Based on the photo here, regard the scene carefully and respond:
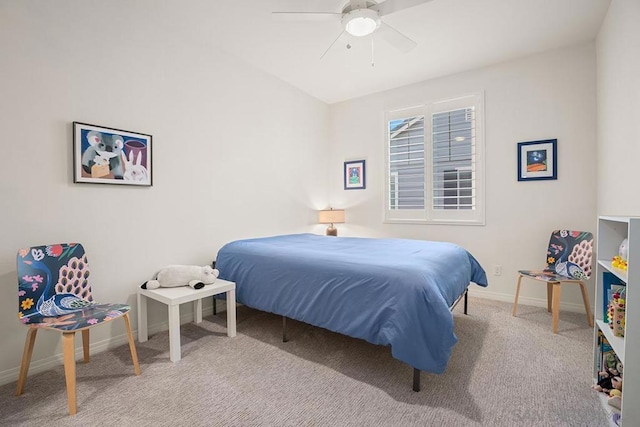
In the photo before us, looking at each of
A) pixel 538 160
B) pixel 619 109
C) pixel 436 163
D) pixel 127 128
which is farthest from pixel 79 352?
pixel 538 160

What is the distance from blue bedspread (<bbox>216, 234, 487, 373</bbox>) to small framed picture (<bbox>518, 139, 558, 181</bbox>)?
1.32m

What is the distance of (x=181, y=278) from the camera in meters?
2.53

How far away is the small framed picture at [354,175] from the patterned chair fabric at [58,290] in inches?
133

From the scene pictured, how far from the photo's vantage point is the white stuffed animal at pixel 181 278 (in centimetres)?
247

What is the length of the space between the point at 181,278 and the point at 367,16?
2.56 meters

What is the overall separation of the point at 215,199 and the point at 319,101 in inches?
96.4

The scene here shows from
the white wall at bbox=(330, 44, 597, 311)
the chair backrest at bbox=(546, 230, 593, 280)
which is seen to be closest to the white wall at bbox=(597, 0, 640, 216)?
the white wall at bbox=(330, 44, 597, 311)

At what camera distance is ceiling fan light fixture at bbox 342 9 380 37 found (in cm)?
229

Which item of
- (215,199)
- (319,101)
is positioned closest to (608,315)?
(215,199)

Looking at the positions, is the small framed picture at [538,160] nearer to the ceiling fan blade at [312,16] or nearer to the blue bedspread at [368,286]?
the blue bedspread at [368,286]

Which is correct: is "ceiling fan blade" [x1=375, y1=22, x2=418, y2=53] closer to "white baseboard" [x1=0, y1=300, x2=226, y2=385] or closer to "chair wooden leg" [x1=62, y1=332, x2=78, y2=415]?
"chair wooden leg" [x1=62, y1=332, x2=78, y2=415]

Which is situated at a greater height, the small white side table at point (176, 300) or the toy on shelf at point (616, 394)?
the small white side table at point (176, 300)

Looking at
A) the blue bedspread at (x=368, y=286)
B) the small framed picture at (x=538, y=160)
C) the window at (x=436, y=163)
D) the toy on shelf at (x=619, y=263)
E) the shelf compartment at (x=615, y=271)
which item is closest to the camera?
the shelf compartment at (x=615, y=271)

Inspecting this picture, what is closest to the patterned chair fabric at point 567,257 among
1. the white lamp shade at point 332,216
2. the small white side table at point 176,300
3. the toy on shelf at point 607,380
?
the toy on shelf at point 607,380
